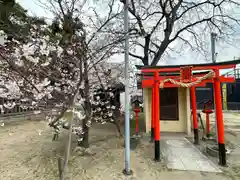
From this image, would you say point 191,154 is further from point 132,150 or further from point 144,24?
point 144,24

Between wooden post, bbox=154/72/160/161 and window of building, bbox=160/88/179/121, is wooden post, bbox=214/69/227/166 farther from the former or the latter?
window of building, bbox=160/88/179/121

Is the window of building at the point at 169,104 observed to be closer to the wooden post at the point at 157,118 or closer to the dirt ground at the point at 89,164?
the dirt ground at the point at 89,164

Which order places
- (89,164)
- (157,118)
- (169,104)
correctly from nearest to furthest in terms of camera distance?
1. (89,164)
2. (157,118)
3. (169,104)

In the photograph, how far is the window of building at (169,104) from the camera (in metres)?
6.69

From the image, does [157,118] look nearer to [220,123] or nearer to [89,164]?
[220,123]

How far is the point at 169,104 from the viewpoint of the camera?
6719mm

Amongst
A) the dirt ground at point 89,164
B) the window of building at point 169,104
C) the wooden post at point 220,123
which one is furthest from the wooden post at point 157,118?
the window of building at point 169,104

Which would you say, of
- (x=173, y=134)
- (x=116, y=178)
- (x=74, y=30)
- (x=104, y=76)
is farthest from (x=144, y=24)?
(x=116, y=178)

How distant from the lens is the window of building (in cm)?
669

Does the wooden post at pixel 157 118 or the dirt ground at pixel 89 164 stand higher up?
the wooden post at pixel 157 118

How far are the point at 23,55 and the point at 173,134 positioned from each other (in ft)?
18.3

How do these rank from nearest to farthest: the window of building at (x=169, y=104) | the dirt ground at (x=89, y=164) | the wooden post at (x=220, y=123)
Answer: the dirt ground at (x=89, y=164)
the wooden post at (x=220, y=123)
the window of building at (x=169, y=104)

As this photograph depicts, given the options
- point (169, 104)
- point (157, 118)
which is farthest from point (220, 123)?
point (169, 104)

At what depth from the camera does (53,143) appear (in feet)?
17.9
